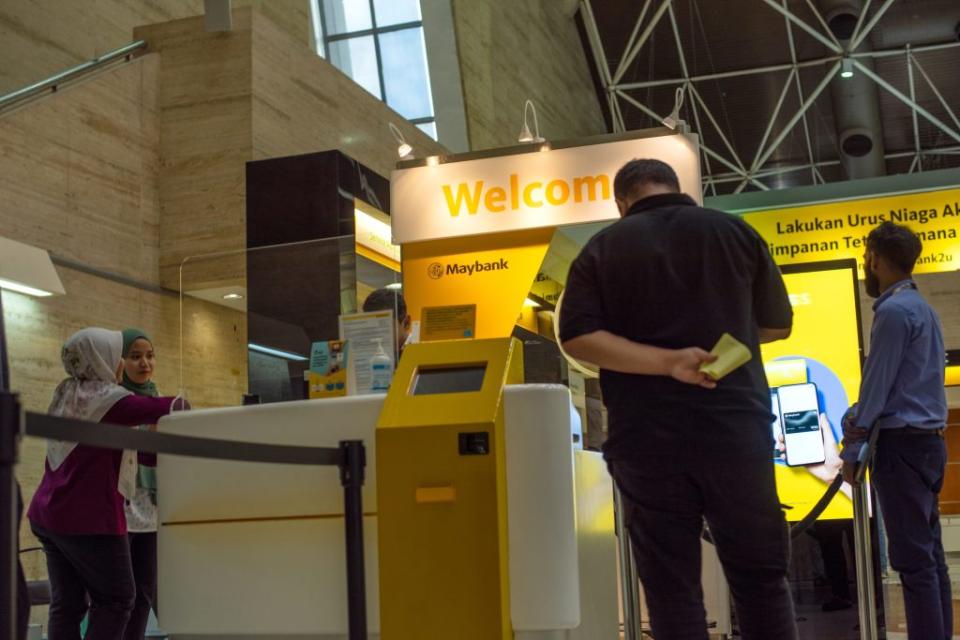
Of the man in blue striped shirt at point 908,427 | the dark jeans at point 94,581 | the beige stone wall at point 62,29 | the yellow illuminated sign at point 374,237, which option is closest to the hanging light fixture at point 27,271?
the beige stone wall at point 62,29

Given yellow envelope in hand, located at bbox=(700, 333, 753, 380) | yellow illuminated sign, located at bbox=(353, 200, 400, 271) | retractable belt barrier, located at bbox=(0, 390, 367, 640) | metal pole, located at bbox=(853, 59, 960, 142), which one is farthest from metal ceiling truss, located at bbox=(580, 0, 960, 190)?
retractable belt barrier, located at bbox=(0, 390, 367, 640)

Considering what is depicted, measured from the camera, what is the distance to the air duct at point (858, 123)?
18.0m

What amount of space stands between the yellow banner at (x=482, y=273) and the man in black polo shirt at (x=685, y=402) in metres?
3.25

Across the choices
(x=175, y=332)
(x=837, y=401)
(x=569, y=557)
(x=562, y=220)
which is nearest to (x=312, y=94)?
(x=175, y=332)

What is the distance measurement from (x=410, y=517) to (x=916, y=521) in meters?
1.78

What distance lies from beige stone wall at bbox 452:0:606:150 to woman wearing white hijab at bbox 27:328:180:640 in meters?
10.9

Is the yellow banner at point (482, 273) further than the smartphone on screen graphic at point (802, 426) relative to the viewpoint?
Yes

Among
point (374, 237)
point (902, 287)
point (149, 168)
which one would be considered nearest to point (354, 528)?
point (902, 287)

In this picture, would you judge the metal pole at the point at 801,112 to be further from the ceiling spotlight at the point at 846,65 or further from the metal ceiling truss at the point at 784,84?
the ceiling spotlight at the point at 846,65

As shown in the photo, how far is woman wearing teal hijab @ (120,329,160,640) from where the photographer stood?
429 centimetres

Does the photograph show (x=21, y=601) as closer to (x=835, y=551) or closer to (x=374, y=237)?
(x=835, y=551)

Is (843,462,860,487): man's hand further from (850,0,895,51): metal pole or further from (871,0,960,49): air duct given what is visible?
(871,0,960,49): air duct

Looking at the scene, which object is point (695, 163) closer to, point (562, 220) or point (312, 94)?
point (562, 220)

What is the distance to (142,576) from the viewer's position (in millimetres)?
4410
